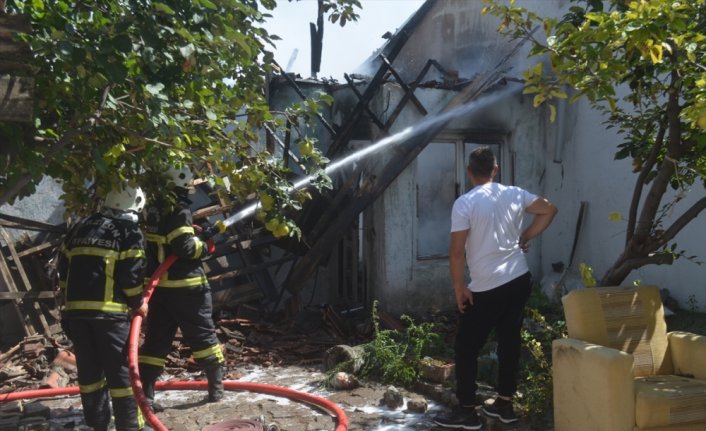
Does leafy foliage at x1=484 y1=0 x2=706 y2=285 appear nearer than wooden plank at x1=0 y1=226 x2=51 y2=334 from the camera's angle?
Yes

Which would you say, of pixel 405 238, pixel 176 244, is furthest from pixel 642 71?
pixel 405 238

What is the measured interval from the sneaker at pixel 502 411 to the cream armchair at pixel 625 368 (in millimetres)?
316

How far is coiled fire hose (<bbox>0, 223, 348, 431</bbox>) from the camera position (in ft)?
14.1

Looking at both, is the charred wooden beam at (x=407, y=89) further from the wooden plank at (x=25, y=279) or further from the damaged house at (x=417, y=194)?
the wooden plank at (x=25, y=279)

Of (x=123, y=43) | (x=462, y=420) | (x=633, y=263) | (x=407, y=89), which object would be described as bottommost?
(x=462, y=420)

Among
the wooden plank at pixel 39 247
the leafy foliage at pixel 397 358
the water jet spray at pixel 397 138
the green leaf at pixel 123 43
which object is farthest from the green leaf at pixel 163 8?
the water jet spray at pixel 397 138

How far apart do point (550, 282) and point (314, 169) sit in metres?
5.80

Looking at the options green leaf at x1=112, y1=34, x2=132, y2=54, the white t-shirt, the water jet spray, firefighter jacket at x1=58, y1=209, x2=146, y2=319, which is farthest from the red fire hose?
the water jet spray

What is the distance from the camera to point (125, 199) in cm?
464

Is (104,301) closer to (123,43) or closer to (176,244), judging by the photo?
(176,244)

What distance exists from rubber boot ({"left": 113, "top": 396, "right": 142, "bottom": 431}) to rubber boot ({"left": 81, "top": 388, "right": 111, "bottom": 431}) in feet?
0.69

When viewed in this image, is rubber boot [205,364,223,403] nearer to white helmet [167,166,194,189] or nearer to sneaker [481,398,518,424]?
white helmet [167,166,194,189]

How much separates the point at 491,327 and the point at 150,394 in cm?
279

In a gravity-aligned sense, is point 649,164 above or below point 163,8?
below
